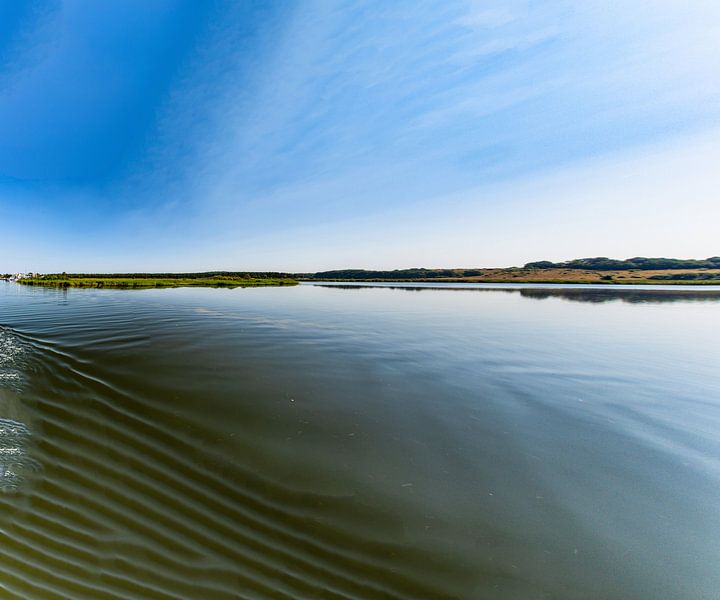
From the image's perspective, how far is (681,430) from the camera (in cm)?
577

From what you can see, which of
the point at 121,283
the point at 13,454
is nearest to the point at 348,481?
the point at 13,454

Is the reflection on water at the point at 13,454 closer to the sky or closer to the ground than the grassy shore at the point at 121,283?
closer to the ground

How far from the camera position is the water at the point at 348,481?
276 cm

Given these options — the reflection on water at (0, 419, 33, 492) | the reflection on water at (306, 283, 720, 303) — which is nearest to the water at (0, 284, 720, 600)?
the reflection on water at (0, 419, 33, 492)

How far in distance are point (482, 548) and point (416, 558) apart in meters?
0.75

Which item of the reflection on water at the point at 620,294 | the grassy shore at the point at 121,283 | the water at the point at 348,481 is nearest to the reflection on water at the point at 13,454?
the water at the point at 348,481

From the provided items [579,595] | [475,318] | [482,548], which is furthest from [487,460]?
[475,318]

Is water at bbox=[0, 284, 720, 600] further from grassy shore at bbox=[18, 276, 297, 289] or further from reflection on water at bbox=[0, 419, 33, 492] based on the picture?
grassy shore at bbox=[18, 276, 297, 289]

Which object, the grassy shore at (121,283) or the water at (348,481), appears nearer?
the water at (348,481)

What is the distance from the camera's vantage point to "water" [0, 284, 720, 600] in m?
2.76

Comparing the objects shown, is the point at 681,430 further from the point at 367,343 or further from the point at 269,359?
the point at 269,359

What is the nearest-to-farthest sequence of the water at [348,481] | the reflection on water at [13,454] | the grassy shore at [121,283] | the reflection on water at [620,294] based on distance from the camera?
the water at [348,481], the reflection on water at [13,454], the reflection on water at [620,294], the grassy shore at [121,283]

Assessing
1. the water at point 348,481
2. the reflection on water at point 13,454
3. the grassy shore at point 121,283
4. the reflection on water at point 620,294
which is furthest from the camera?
the grassy shore at point 121,283

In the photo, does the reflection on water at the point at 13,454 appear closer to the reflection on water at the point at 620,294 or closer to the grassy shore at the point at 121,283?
the reflection on water at the point at 620,294
